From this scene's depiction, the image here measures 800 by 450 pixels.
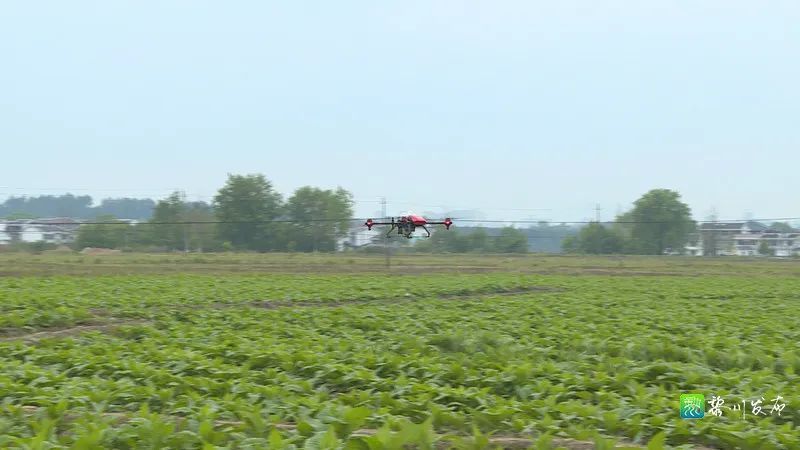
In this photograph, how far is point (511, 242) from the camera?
7194 centimetres

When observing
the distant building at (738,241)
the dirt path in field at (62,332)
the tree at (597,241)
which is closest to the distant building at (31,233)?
the dirt path in field at (62,332)

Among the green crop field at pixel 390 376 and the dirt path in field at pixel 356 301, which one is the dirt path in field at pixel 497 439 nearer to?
the green crop field at pixel 390 376

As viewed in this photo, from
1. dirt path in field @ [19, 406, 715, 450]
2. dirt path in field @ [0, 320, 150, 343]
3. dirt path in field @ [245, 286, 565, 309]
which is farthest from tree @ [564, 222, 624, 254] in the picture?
dirt path in field @ [19, 406, 715, 450]

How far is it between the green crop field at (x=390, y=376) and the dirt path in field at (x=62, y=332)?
5 cm

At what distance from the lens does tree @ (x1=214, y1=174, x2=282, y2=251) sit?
6631 centimetres

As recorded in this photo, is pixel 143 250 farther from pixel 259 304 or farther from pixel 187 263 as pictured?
pixel 259 304

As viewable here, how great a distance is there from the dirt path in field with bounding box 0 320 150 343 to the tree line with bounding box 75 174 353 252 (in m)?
45.5

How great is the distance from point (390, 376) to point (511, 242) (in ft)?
208

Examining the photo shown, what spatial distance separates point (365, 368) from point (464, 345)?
290 cm

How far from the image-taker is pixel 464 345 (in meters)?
12.1

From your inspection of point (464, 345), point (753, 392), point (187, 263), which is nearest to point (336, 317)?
point (464, 345)

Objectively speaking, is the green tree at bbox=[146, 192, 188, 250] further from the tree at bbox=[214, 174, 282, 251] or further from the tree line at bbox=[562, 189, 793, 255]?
the tree line at bbox=[562, 189, 793, 255]

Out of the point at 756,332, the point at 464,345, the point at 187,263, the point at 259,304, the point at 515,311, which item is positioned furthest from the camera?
the point at 187,263

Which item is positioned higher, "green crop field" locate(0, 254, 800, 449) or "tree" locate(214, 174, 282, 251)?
"tree" locate(214, 174, 282, 251)
